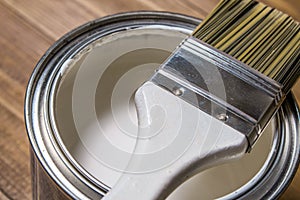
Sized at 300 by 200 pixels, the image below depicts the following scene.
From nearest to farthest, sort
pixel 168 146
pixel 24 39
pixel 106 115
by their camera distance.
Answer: pixel 168 146 < pixel 106 115 < pixel 24 39

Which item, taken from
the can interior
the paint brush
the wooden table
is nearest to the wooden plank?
the wooden table

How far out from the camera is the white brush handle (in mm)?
419

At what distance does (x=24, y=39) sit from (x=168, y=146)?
16.0 inches

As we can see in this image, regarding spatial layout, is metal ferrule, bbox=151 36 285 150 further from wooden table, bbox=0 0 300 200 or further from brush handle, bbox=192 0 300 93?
wooden table, bbox=0 0 300 200

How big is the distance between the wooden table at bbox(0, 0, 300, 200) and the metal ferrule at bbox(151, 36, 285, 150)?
225 mm

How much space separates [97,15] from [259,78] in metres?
0.38

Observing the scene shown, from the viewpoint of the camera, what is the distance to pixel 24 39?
78 centimetres

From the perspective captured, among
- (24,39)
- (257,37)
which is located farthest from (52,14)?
(257,37)

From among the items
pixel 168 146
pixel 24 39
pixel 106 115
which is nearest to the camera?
pixel 168 146

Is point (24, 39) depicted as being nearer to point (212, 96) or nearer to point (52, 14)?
point (52, 14)

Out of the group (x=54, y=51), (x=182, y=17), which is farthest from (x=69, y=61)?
(x=182, y=17)

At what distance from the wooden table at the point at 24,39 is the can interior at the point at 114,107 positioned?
15 cm

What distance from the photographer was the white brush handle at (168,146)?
16.5 inches

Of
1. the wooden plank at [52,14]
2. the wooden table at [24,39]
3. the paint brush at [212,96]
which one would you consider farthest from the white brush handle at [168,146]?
the wooden plank at [52,14]
